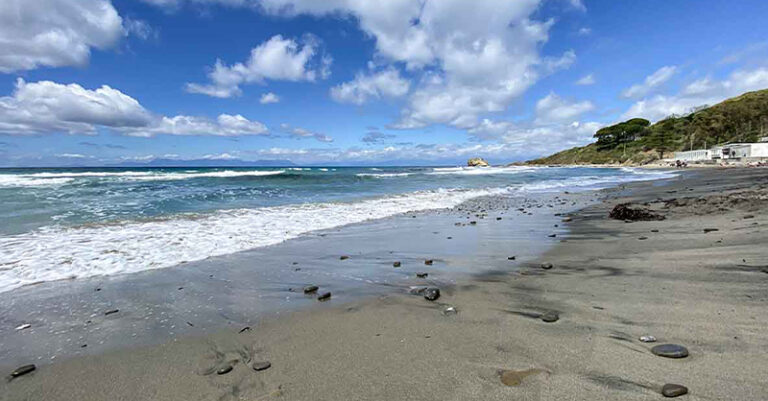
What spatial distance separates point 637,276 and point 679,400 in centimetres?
302

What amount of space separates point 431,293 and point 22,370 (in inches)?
154

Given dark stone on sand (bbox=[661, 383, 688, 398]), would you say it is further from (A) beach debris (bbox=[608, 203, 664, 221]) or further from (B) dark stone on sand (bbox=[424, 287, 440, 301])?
(A) beach debris (bbox=[608, 203, 664, 221])

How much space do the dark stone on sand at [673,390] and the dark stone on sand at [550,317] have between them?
1.22 meters

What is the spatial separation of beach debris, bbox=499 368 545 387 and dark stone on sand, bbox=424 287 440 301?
1.75 m

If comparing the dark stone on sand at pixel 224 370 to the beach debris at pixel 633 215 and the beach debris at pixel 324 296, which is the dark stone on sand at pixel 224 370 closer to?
the beach debris at pixel 324 296

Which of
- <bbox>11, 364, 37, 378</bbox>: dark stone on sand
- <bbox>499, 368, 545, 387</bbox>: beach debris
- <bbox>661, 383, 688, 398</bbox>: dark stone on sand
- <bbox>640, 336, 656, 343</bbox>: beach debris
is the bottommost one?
<bbox>11, 364, 37, 378</bbox>: dark stone on sand

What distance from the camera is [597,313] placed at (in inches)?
138

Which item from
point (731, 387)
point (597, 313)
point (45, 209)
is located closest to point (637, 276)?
point (597, 313)

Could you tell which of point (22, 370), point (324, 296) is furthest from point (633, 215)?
point (22, 370)

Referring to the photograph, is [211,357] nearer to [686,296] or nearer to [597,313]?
[597,313]

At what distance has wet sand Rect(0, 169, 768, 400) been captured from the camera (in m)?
2.38

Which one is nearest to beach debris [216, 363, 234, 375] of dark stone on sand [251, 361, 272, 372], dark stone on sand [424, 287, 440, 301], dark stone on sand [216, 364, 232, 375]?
dark stone on sand [216, 364, 232, 375]

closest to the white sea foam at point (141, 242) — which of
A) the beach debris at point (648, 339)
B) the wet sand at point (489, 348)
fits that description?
the wet sand at point (489, 348)

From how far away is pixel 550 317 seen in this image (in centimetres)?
345
